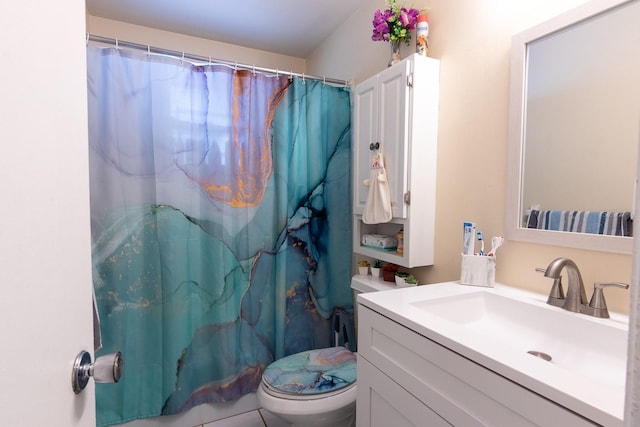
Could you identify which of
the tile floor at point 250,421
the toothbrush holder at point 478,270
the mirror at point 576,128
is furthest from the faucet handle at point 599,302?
the tile floor at point 250,421

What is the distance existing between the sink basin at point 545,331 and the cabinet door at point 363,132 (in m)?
0.75

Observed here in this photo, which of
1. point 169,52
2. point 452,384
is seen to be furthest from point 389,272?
point 169,52

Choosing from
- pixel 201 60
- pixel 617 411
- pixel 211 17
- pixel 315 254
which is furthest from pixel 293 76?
pixel 617 411

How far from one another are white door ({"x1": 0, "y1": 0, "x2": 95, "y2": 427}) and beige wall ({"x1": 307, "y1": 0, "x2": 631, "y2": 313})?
1245mm

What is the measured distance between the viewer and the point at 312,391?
4.07 feet

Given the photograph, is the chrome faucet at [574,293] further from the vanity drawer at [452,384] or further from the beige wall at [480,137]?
the vanity drawer at [452,384]

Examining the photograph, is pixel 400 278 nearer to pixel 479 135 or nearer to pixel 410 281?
pixel 410 281

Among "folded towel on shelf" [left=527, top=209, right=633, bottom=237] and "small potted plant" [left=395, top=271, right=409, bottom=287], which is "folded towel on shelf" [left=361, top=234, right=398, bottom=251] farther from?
"folded towel on shelf" [left=527, top=209, right=633, bottom=237]

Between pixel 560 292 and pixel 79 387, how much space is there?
117cm

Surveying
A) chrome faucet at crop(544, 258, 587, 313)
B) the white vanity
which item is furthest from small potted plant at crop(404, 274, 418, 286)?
chrome faucet at crop(544, 258, 587, 313)

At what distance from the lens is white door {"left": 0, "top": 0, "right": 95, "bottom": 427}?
1.03 feet

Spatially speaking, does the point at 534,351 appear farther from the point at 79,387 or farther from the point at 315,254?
the point at 315,254

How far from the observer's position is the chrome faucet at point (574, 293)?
2.70 feet

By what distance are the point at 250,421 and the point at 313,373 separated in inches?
26.3
